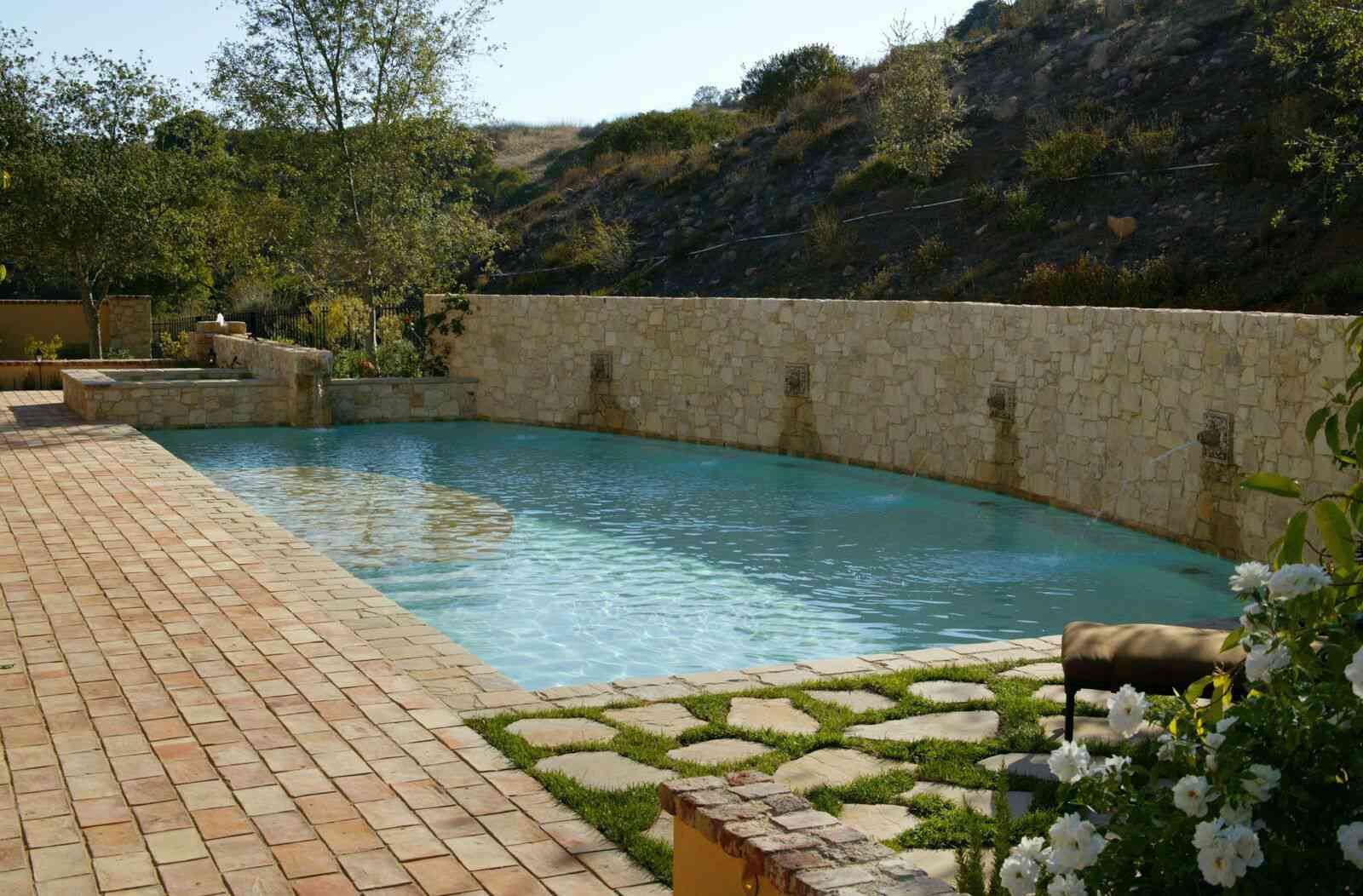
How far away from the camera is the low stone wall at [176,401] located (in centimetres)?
1795

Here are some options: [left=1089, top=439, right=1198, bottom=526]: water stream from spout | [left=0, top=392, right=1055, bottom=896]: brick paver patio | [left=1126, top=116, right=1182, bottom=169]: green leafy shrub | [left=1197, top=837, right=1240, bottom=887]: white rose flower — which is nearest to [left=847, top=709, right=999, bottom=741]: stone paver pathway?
[left=0, top=392, right=1055, bottom=896]: brick paver patio

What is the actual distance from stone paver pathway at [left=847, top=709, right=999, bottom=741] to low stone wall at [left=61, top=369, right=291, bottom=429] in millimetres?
14783

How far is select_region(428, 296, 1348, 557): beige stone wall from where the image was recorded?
1043 centimetres

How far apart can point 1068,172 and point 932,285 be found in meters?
3.84

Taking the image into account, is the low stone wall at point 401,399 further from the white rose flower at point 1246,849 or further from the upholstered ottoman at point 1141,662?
the white rose flower at point 1246,849

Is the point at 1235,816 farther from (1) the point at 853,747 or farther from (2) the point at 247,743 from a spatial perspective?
(2) the point at 247,743

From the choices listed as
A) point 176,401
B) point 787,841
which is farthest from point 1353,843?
point 176,401

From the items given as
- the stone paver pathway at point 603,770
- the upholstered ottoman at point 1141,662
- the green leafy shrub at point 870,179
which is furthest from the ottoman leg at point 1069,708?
the green leafy shrub at point 870,179

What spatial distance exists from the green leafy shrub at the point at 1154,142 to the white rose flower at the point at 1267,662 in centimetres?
2330

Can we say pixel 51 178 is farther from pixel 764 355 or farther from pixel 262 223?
pixel 764 355

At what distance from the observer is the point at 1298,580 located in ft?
7.65

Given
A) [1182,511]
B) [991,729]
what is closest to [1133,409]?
[1182,511]

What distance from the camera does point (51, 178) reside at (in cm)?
2417

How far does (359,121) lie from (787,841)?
21946 millimetres
